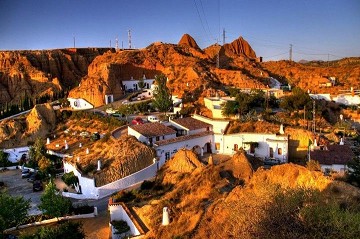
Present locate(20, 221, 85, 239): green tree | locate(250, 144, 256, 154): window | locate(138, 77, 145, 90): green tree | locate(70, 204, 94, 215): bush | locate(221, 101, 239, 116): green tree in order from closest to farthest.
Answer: locate(20, 221, 85, 239): green tree
locate(70, 204, 94, 215): bush
locate(250, 144, 256, 154): window
locate(221, 101, 239, 116): green tree
locate(138, 77, 145, 90): green tree

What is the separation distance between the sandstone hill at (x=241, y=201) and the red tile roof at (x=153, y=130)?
6.28m

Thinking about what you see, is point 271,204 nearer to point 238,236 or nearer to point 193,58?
point 238,236

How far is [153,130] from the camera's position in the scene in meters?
31.0

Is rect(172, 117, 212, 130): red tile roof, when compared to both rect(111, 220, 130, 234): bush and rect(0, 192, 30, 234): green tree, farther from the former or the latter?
rect(0, 192, 30, 234): green tree

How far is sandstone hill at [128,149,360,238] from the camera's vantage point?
8.17m

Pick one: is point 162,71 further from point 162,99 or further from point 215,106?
point 215,106

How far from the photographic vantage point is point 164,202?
17.2 meters

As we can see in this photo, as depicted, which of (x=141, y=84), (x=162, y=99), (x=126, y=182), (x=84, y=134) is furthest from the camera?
(x=141, y=84)

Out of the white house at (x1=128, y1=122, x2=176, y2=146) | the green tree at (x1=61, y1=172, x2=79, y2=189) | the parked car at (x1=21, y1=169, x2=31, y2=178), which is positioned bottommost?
the parked car at (x1=21, y1=169, x2=31, y2=178)

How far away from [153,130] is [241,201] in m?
21.0

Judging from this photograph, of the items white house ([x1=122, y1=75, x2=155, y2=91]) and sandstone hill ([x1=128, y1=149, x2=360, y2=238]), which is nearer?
sandstone hill ([x1=128, y1=149, x2=360, y2=238])

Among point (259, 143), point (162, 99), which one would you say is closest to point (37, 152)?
point (162, 99)

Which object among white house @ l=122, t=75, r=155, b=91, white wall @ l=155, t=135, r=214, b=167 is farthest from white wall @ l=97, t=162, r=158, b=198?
white house @ l=122, t=75, r=155, b=91

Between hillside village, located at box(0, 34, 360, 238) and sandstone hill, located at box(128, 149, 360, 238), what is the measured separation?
0.17 ft
